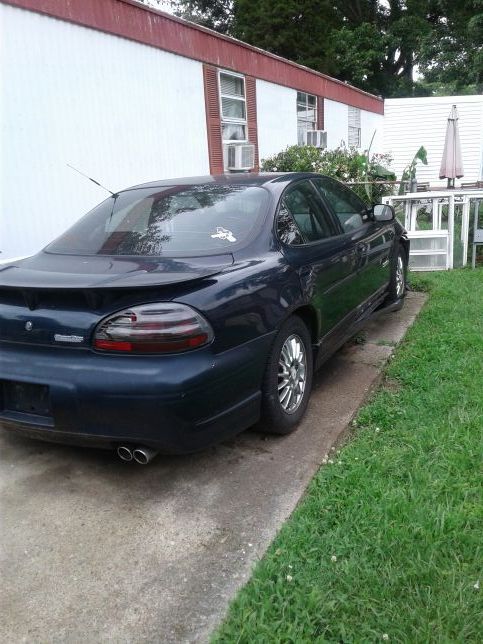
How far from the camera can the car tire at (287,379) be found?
2963 mm

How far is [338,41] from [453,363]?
25.7 metres

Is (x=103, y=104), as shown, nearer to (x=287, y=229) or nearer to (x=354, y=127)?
(x=287, y=229)

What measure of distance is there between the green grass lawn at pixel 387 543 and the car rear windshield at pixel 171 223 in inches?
52.9

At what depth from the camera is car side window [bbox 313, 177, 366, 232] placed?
4188mm

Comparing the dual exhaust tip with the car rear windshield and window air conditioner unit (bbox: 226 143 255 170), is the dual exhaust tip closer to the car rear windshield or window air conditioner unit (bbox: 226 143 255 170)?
the car rear windshield

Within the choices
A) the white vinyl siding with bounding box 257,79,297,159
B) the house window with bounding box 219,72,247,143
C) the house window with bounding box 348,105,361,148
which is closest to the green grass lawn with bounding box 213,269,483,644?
the house window with bounding box 219,72,247,143

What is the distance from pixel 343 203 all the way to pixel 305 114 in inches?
370

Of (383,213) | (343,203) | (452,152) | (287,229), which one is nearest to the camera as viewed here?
(287,229)

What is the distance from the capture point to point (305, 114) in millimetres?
12992

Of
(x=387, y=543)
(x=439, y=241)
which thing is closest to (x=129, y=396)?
(x=387, y=543)

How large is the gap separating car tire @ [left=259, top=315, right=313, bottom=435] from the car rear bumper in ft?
1.13

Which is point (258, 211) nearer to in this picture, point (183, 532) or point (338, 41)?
point (183, 532)

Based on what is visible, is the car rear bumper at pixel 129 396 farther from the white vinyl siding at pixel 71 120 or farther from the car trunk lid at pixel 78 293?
the white vinyl siding at pixel 71 120

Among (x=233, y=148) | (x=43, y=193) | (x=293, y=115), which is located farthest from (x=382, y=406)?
(x=293, y=115)
